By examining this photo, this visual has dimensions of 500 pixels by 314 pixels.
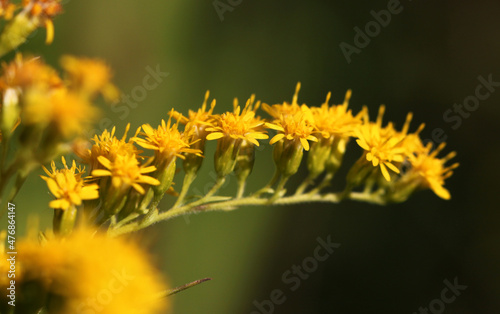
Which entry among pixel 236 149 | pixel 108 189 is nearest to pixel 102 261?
pixel 108 189

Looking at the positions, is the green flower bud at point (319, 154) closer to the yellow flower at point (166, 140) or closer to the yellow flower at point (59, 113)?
the yellow flower at point (166, 140)

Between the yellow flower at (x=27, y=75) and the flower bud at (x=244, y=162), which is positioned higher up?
the yellow flower at (x=27, y=75)

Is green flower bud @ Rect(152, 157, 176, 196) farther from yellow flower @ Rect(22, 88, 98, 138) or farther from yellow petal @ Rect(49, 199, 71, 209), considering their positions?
yellow flower @ Rect(22, 88, 98, 138)

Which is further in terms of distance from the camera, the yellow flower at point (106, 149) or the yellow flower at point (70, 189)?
the yellow flower at point (106, 149)

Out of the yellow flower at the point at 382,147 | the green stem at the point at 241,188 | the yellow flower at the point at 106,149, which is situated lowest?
the yellow flower at the point at 382,147

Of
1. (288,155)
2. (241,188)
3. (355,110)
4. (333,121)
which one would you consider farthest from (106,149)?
(355,110)

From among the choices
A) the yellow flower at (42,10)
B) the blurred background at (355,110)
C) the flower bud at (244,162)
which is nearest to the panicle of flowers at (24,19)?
the yellow flower at (42,10)

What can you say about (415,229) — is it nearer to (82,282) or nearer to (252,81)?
(252,81)
